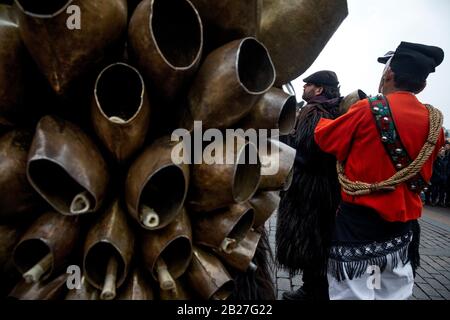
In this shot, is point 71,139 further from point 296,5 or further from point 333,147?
point 333,147

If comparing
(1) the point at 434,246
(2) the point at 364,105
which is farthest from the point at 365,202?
(1) the point at 434,246

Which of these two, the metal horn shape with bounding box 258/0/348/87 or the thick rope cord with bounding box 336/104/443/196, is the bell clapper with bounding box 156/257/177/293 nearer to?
the metal horn shape with bounding box 258/0/348/87

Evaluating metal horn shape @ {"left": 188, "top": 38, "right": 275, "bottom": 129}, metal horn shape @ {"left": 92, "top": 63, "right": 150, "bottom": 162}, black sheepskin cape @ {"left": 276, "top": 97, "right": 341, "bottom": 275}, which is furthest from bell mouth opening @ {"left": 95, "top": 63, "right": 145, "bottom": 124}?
black sheepskin cape @ {"left": 276, "top": 97, "right": 341, "bottom": 275}

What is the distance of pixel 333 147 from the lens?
6.58 feet

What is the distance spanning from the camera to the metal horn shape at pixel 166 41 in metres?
0.56

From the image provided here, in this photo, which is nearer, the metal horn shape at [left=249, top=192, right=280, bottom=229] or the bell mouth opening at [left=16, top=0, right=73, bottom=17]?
the bell mouth opening at [left=16, top=0, right=73, bottom=17]

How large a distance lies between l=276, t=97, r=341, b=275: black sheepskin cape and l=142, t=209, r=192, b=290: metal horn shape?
1968mm

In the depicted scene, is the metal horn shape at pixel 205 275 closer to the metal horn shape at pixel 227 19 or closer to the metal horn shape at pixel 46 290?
the metal horn shape at pixel 46 290

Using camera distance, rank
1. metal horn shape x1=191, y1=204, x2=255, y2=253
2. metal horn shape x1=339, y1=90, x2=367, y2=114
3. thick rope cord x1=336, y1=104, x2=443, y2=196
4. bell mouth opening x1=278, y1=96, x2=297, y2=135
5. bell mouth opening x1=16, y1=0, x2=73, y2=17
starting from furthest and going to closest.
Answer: metal horn shape x1=339, y1=90, x2=367, y2=114 → thick rope cord x1=336, y1=104, x2=443, y2=196 → bell mouth opening x1=278, y1=96, x2=297, y2=135 → metal horn shape x1=191, y1=204, x2=255, y2=253 → bell mouth opening x1=16, y1=0, x2=73, y2=17

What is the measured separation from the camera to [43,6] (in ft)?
1.70

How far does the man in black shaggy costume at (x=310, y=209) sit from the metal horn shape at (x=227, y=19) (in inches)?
74.7

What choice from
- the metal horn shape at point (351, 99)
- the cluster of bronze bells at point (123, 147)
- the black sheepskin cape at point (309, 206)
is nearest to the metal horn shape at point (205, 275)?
the cluster of bronze bells at point (123, 147)

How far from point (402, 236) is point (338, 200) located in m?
0.63

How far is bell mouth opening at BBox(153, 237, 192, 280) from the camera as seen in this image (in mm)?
668
